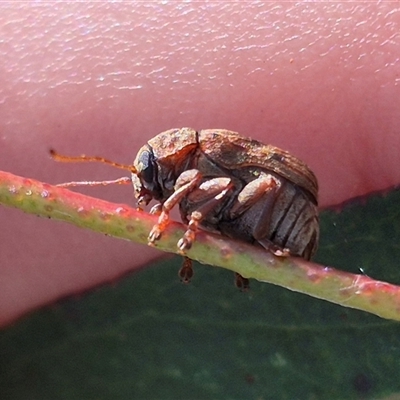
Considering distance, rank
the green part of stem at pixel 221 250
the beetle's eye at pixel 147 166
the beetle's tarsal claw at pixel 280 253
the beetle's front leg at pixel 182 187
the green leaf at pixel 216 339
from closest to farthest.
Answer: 1. the green part of stem at pixel 221 250
2. the beetle's tarsal claw at pixel 280 253
3. the beetle's front leg at pixel 182 187
4. the beetle's eye at pixel 147 166
5. the green leaf at pixel 216 339

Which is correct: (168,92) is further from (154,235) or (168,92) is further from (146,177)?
(154,235)

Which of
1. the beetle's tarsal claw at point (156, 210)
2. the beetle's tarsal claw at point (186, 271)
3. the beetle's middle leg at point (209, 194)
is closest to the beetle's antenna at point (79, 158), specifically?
the beetle's tarsal claw at point (156, 210)

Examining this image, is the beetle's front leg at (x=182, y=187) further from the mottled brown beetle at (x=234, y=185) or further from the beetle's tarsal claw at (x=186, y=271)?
the beetle's tarsal claw at (x=186, y=271)

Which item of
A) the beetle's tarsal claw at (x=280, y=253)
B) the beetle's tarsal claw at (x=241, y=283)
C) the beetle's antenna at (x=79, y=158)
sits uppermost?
the beetle's antenna at (x=79, y=158)

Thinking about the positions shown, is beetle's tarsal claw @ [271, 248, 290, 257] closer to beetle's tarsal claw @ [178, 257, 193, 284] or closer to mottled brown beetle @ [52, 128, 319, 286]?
mottled brown beetle @ [52, 128, 319, 286]

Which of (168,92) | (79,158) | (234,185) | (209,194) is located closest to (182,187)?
(209,194)

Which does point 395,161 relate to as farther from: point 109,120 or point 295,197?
point 109,120
